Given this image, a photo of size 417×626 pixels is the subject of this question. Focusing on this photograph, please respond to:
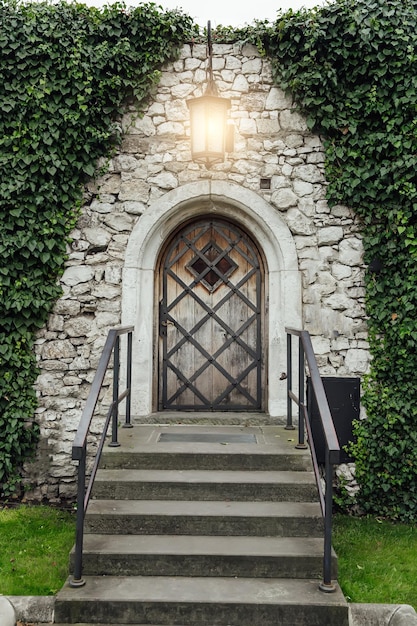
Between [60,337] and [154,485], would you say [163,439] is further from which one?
[60,337]

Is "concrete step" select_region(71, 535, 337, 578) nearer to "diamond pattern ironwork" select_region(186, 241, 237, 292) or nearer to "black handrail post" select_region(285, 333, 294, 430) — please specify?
"black handrail post" select_region(285, 333, 294, 430)

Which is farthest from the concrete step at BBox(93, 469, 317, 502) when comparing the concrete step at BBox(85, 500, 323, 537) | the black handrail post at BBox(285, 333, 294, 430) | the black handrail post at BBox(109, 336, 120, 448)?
the black handrail post at BBox(285, 333, 294, 430)

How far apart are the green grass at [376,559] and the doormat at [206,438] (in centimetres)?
105

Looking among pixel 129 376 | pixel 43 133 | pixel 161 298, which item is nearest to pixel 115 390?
pixel 129 376

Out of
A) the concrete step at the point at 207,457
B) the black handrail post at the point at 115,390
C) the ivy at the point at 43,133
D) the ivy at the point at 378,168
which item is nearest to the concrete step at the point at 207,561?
the concrete step at the point at 207,457

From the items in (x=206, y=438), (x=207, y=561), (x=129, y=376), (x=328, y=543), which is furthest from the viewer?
(x=129, y=376)

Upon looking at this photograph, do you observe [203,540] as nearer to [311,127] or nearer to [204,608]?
[204,608]

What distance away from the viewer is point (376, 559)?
3.91 metres

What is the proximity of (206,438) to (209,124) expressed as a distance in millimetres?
2677

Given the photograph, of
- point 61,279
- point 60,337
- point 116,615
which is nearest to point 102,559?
point 116,615

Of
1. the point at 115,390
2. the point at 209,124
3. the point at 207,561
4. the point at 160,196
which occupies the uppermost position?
the point at 209,124

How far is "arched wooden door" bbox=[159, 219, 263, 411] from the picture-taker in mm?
5363

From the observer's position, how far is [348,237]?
509cm

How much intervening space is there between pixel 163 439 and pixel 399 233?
2.75 metres
